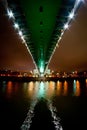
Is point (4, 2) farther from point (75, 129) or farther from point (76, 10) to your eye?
point (75, 129)

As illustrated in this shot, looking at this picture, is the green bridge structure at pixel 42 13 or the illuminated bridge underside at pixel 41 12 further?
the green bridge structure at pixel 42 13

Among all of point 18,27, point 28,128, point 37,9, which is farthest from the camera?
point 18,27

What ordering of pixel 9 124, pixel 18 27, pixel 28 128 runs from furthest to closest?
pixel 18 27, pixel 9 124, pixel 28 128

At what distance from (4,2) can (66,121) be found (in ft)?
31.9

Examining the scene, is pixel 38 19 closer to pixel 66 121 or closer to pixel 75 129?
pixel 66 121

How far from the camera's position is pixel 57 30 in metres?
29.0

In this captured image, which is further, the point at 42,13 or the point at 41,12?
the point at 42,13

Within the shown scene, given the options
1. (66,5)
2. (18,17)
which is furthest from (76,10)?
(18,17)

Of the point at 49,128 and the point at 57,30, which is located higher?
the point at 57,30

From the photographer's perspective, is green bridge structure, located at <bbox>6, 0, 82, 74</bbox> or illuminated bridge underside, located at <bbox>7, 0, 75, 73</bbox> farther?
green bridge structure, located at <bbox>6, 0, 82, 74</bbox>

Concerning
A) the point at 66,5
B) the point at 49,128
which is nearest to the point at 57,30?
the point at 66,5

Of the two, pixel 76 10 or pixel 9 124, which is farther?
pixel 76 10

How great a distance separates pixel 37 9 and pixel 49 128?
9.71m

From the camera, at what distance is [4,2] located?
17.5 metres
